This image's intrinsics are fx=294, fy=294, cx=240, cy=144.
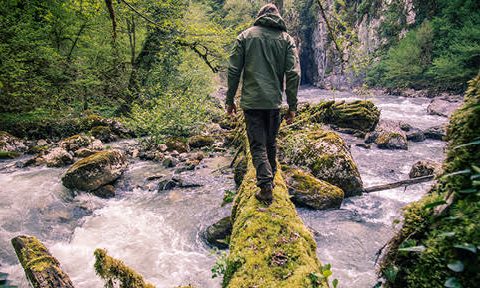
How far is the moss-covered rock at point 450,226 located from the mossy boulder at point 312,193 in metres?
4.87

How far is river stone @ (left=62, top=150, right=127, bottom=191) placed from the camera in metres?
7.28

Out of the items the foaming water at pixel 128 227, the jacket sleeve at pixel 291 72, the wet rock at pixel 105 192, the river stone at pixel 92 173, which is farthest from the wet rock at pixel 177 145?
the jacket sleeve at pixel 291 72

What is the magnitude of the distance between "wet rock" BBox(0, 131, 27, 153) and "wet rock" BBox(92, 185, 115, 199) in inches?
213

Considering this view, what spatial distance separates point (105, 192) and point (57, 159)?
2859mm

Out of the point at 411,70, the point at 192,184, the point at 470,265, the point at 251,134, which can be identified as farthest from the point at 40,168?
the point at 411,70

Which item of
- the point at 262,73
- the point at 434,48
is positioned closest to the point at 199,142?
the point at 262,73

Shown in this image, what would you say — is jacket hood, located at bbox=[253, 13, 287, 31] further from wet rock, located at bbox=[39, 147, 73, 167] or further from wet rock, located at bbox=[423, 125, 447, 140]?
wet rock, located at bbox=[423, 125, 447, 140]

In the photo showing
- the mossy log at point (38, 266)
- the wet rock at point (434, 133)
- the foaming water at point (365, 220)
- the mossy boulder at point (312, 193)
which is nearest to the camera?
the mossy log at point (38, 266)

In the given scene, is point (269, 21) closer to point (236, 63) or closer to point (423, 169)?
point (236, 63)

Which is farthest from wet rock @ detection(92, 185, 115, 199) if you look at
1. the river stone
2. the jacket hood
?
the jacket hood

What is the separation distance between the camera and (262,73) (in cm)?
363

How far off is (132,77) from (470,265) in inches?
579

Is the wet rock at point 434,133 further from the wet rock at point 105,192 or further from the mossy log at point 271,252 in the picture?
the wet rock at point 105,192

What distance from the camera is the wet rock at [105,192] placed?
→ 7371mm
